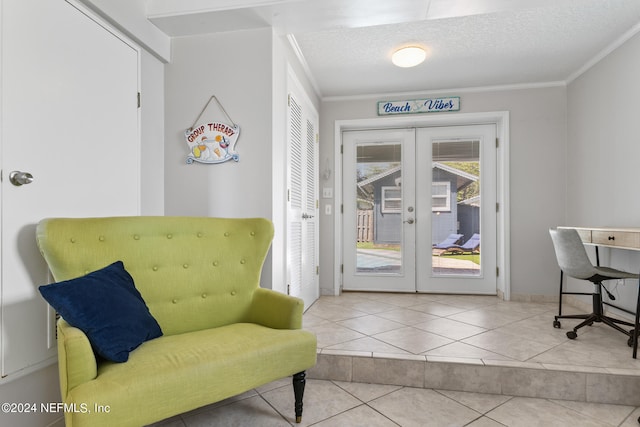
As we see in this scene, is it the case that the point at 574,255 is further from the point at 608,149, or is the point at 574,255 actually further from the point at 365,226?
the point at 365,226

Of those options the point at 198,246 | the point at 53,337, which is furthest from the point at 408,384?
the point at 53,337

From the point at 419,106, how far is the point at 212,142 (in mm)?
2437

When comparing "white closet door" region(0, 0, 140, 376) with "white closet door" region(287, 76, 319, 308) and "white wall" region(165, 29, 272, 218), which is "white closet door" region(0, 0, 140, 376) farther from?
"white closet door" region(287, 76, 319, 308)

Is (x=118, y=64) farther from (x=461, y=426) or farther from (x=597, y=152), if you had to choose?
(x=597, y=152)

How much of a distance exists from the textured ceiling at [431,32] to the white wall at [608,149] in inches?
8.1

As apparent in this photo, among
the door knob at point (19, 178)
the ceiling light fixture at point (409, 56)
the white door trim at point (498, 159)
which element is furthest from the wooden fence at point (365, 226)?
the door knob at point (19, 178)

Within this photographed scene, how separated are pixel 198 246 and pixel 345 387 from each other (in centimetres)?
120

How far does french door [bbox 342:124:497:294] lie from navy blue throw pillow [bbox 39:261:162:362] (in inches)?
114

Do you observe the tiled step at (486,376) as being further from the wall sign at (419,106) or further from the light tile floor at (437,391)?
the wall sign at (419,106)

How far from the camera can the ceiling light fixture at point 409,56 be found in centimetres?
284

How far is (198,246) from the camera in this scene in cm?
191

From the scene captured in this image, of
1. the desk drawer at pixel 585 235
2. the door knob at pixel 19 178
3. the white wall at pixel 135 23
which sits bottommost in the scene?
the desk drawer at pixel 585 235

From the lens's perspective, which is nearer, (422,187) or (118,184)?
(118,184)

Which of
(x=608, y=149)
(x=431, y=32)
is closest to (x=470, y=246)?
(x=608, y=149)
